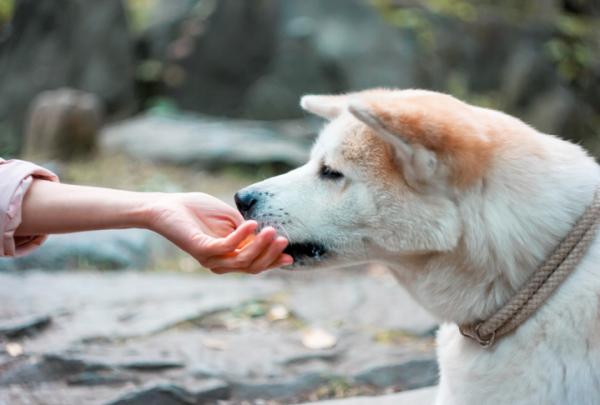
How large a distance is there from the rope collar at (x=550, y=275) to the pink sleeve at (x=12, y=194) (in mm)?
1555

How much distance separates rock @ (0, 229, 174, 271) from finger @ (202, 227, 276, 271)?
3026 mm

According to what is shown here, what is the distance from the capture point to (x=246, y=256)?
238 centimetres

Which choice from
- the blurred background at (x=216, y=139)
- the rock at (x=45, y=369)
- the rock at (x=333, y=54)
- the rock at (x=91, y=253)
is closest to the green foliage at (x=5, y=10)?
the blurred background at (x=216, y=139)

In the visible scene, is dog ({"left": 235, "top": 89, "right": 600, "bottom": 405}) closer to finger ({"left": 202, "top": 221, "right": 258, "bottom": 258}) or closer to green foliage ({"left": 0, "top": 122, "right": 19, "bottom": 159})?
finger ({"left": 202, "top": 221, "right": 258, "bottom": 258})

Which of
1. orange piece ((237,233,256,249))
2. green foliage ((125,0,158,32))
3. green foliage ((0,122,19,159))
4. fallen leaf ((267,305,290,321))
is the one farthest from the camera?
green foliage ((125,0,158,32))

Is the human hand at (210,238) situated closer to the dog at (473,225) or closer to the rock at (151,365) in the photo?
the dog at (473,225)

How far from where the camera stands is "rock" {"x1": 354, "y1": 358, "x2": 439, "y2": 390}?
11.8ft

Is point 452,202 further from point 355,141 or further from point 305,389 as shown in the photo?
point 305,389

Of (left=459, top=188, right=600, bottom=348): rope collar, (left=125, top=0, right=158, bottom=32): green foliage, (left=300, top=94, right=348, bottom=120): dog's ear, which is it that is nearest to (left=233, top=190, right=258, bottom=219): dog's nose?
(left=300, top=94, right=348, bottom=120): dog's ear

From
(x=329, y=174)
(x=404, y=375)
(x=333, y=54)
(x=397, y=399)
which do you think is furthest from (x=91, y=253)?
(x=333, y=54)

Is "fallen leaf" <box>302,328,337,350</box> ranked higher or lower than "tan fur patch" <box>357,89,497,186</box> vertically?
lower

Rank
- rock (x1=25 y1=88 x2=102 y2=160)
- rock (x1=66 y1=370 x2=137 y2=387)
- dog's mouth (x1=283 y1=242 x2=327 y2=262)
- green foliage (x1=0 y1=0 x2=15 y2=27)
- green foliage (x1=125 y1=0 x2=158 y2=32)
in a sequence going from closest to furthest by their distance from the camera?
dog's mouth (x1=283 y1=242 x2=327 y2=262) → rock (x1=66 y1=370 x2=137 y2=387) → rock (x1=25 y1=88 x2=102 y2=160) → green foliage (x1=0 y1=0 x2=15 y2=27) → green foliage (x1=125 y1=0 x2=158 y2=32)

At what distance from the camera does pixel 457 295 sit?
2457mm

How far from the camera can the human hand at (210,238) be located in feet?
7.74
